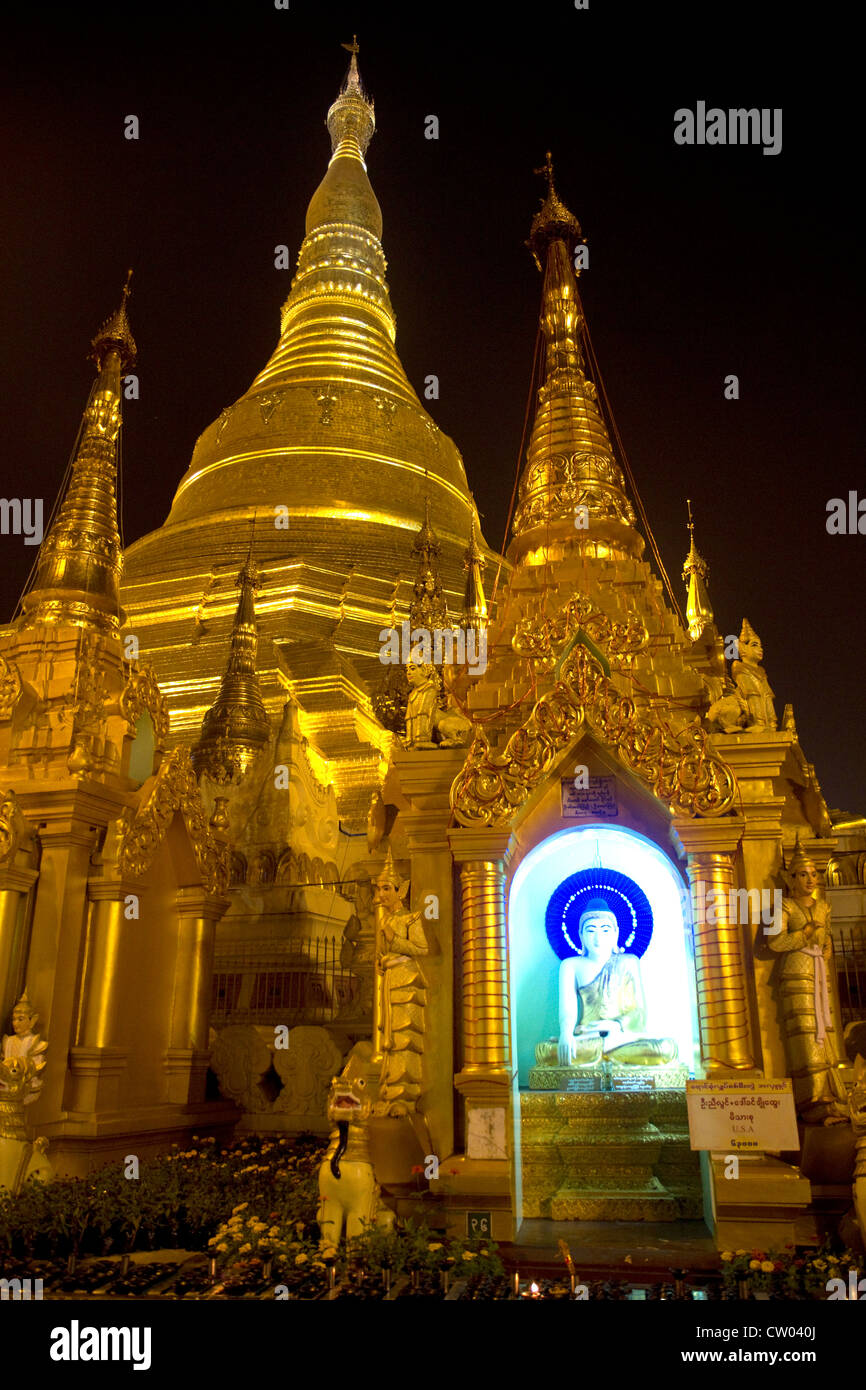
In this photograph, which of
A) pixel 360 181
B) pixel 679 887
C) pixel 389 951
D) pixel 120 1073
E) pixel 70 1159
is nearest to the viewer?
pixel 389 951

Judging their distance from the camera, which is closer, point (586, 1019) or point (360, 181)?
point (586, 1019)

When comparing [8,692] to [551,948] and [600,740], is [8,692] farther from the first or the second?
[600,740]

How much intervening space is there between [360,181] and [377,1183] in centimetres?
4744

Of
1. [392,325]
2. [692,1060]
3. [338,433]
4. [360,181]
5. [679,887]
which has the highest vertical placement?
[360,181]

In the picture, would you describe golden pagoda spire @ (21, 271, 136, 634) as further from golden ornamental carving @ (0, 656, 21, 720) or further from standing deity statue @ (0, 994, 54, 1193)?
standing deity statue @ (0, 994, 54, 1193)

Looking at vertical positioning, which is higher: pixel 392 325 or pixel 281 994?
pixel 392 325

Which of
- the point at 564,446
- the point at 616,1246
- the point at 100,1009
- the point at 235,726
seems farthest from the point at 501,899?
the point at 235,726

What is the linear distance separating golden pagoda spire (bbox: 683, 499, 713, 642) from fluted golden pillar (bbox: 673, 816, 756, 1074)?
12.5 metres

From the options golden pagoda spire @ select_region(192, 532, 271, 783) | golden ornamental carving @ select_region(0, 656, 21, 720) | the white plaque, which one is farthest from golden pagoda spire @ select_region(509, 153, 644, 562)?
golden pagoda spire @ select_region(192, 532, 271, 783)

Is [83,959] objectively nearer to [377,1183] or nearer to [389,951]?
[389,951]

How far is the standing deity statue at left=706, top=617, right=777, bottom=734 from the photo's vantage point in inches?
A: 361

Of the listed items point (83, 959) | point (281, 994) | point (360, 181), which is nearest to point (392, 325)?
point (360, 181)

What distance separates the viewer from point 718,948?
26.7 ft

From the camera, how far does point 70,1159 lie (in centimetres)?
974
